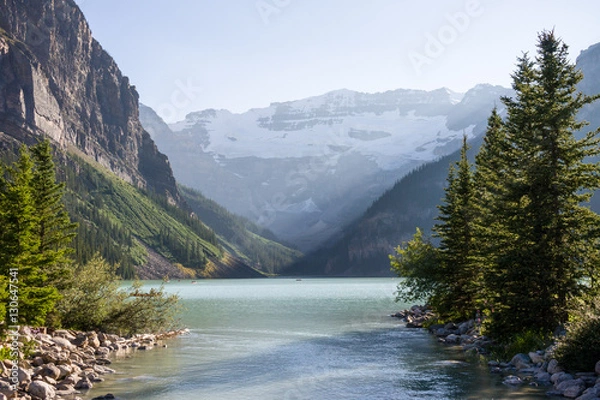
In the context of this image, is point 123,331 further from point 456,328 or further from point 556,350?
point 556,350

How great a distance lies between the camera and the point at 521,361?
34.2m

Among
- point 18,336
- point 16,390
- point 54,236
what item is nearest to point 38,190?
point 54,236

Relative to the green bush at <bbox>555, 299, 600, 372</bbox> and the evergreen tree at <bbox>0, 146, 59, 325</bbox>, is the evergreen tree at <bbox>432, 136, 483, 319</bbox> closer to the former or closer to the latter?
the green bush at <bbox>555, 299, 600, 372</bbox>

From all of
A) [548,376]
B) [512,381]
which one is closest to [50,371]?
[512,381]

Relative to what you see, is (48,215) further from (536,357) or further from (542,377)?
(542,377)

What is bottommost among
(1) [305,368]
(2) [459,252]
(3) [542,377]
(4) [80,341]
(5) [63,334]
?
(1) [305,368]

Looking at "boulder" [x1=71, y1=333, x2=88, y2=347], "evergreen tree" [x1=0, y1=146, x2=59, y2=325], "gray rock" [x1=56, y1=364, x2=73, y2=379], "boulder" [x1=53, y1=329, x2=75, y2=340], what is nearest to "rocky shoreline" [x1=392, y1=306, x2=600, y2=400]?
"gray rock" [x1=56, y1=364, x2=73, y2=379]

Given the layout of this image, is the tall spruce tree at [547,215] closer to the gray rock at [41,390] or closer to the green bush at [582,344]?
the green bush at [582,344]

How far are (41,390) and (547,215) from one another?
31.3 meters

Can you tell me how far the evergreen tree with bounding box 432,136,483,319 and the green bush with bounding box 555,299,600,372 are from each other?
74.4 ft

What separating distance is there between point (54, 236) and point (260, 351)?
20097 millimetres

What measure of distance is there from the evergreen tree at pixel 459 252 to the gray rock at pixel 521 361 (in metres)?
17.6

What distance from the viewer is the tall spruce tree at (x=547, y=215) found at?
113 ft

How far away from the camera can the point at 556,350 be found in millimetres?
30578
